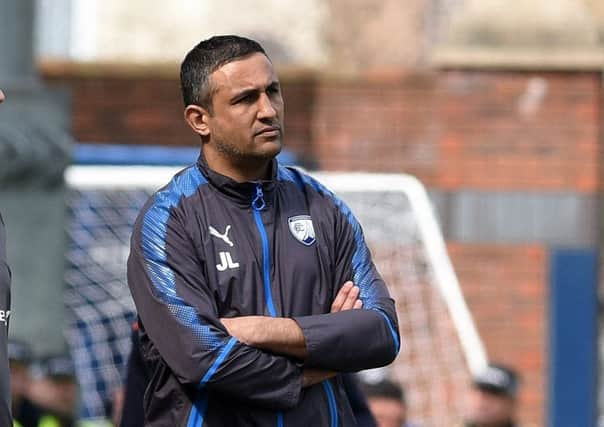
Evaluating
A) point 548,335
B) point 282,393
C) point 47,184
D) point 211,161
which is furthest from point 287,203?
point 548,335

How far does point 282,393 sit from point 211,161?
66cm

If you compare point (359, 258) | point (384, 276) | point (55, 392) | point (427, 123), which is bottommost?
point (384, 276)

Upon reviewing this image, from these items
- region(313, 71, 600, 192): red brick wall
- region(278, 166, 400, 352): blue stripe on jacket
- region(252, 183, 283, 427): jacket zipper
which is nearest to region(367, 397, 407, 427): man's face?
region(278, 166, 400, 352): blue stripe on jacket

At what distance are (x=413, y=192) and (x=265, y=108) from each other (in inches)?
299

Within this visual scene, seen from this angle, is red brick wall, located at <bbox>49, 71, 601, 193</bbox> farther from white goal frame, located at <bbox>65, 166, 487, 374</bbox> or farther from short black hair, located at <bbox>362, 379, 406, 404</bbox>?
short black hair, located at <bbox>362, 379, 406, 404</bbox>

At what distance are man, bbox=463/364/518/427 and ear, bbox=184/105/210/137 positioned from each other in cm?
467

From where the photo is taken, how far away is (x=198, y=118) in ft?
15.5

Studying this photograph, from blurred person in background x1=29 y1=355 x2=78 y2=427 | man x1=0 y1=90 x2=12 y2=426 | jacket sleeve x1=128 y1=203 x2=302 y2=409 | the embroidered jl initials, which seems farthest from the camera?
blurred person in background x1=29 y1=355 x2=78 y2=427

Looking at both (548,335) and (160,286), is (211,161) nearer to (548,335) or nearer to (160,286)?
(160,286)

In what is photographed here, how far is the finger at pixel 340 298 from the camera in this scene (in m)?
4.65

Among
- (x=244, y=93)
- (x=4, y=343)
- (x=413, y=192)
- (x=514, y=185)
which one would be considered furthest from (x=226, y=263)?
(x=514, y=185)

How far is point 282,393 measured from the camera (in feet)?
14.6

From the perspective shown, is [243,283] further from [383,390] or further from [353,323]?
[383,390]

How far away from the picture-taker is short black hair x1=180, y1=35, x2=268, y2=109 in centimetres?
465
